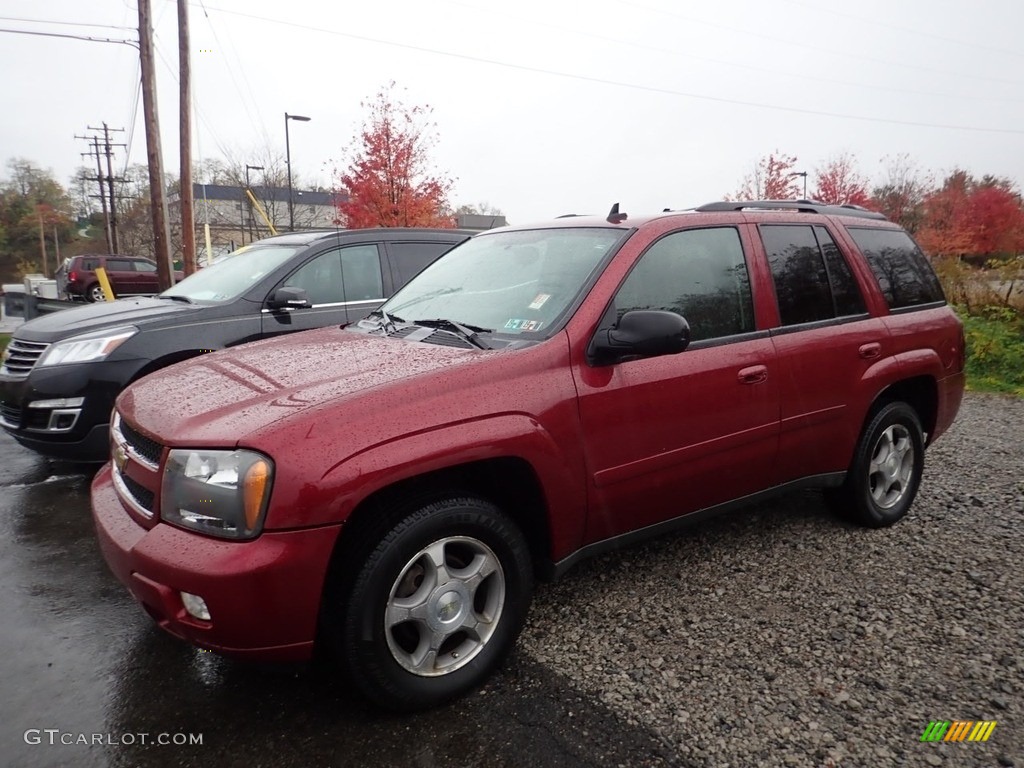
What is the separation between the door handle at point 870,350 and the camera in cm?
376

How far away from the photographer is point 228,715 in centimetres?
244

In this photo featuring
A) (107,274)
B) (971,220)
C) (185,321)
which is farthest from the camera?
(971,220)

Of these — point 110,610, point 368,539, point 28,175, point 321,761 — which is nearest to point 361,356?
point 368,539

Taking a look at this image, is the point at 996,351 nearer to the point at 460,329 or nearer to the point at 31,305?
the point at 460,329

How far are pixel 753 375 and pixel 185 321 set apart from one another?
4.00m

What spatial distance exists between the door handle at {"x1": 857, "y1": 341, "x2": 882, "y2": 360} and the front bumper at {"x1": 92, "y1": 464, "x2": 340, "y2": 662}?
3038 mm

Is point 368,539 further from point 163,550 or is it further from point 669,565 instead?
point 669,565

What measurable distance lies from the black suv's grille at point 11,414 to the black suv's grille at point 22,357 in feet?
0.79

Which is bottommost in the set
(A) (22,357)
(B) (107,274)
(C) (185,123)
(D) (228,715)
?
(D) (228,715)

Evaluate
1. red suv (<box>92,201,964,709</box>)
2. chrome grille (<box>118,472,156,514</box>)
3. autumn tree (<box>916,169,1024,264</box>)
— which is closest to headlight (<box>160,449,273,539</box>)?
red suv (<box>92,201,964,709</box>)

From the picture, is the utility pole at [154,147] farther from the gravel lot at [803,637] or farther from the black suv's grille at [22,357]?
the gravel lot at [803,637]

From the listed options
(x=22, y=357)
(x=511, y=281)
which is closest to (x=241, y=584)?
(x=511, y=281)

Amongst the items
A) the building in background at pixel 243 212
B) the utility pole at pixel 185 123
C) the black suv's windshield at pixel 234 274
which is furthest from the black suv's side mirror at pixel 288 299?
the building in background at pixel 243 212

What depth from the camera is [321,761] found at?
2207mm
